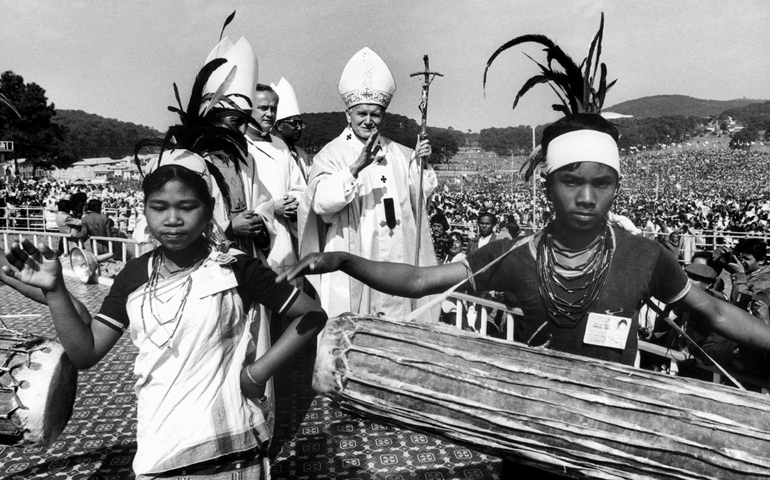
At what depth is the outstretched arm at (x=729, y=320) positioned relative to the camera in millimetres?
1774

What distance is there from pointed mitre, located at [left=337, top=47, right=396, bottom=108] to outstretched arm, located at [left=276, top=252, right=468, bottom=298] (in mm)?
Answer: 2564

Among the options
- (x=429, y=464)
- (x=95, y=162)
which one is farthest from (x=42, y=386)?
(x=95, y=162)

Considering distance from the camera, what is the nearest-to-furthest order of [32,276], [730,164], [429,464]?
[32,276] < [429,464] < [730,164]

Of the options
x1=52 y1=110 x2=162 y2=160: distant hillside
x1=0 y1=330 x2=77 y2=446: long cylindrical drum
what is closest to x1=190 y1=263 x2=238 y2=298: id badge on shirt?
x1=0 y1=330 x2=77 y2=446: long cylindrical drum

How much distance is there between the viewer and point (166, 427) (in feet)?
5.98

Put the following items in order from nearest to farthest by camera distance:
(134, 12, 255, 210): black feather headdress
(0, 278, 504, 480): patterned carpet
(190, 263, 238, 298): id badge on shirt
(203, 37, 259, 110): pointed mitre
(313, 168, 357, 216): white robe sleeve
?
(190, 263, 238, 298): id badge on shirt
(134, 12, 255, 210): black feather headdress
(0, 278, 504, 480): patterned carpet
(203, 37, 259, 110): pointed mitre
(313, 168, 357, 216): white robe sleeve

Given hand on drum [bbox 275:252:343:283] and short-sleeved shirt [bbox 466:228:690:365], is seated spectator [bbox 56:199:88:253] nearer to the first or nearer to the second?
hand on drum [bbox 275:252:343:283]

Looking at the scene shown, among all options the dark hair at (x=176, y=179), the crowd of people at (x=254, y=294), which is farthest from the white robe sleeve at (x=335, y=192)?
the dark hair at (x=176, y=179)

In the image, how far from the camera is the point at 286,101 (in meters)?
6.22

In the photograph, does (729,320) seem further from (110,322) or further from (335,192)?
(335,192)

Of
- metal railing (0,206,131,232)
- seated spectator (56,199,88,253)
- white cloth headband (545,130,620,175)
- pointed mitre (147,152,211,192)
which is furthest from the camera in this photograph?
metal railing (0,206,131,232)

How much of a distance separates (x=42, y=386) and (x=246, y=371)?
797 mm

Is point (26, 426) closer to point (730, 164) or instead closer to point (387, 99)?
point (387, 99)

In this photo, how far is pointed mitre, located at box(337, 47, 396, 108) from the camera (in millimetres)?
4270
